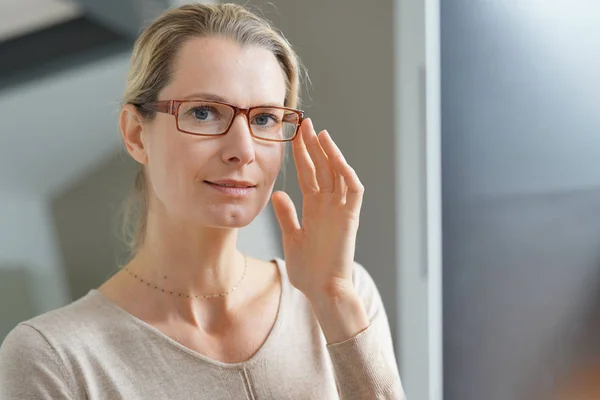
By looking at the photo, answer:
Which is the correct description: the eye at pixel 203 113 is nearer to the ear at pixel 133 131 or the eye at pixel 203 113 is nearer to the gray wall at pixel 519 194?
the ear at pixel 133 131

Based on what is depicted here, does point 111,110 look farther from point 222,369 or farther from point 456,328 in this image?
point 456,328

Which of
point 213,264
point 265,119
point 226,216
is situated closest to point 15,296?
point 213,264

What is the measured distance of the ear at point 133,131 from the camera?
1.26 metres

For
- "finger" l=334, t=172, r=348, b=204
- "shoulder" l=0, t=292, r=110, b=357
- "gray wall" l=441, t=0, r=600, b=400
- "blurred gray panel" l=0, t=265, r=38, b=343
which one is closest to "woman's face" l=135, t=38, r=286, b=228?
"finger" l=334, t=172, r=348, b=204

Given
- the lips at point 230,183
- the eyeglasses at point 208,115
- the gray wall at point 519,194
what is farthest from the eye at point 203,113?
the gray wall at point 519,194

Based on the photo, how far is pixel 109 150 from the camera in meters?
1.57

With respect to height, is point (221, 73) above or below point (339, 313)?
above

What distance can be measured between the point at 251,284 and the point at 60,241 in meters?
0.43

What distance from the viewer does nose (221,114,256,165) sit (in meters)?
1.17

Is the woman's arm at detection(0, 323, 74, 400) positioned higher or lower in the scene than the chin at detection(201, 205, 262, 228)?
lower

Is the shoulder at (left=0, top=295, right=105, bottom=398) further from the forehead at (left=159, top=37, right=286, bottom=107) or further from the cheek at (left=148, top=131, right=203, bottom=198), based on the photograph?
the forehead at (left=159, top=37, right=286, bottom=107)

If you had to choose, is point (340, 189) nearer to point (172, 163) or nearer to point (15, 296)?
point (172, 163)

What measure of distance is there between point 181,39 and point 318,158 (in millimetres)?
312

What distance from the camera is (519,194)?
1562 millimetres
